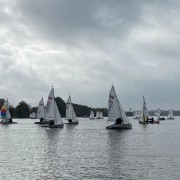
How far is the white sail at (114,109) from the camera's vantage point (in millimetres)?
71938

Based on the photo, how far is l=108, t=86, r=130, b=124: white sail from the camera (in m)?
71.9

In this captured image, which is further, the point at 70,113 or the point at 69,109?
the point at 70,113

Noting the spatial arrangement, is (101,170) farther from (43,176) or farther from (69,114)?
(69,114)

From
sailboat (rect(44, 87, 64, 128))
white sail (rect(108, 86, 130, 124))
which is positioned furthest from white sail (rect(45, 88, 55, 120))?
white sail (rect(108, 86, 130, 124))

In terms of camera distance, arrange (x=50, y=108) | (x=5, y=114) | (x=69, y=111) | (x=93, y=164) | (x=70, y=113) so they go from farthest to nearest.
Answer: (x=5, y=114) < (x=70, y=113) < (x=69, y=111) < (x=50, y=108) < (x=93, y=164)

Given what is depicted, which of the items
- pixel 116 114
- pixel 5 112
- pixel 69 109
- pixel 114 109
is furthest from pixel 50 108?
pixel 5 112

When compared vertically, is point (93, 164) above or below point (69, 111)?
below

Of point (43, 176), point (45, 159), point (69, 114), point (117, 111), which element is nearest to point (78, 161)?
point (45, 159)

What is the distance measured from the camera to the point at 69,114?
333ft

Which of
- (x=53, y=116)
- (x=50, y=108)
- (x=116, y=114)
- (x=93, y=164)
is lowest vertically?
(x=93, y=164)

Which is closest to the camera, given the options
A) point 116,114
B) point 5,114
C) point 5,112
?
point 116,114

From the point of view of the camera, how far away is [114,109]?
72.4 metres

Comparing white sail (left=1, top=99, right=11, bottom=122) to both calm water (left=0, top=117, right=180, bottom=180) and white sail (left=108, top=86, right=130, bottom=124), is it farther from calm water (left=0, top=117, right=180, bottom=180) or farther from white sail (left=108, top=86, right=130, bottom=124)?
calm water (left=0, top=117, right=180, bottom=180)

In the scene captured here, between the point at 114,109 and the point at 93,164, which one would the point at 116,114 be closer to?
the point at 114,109
